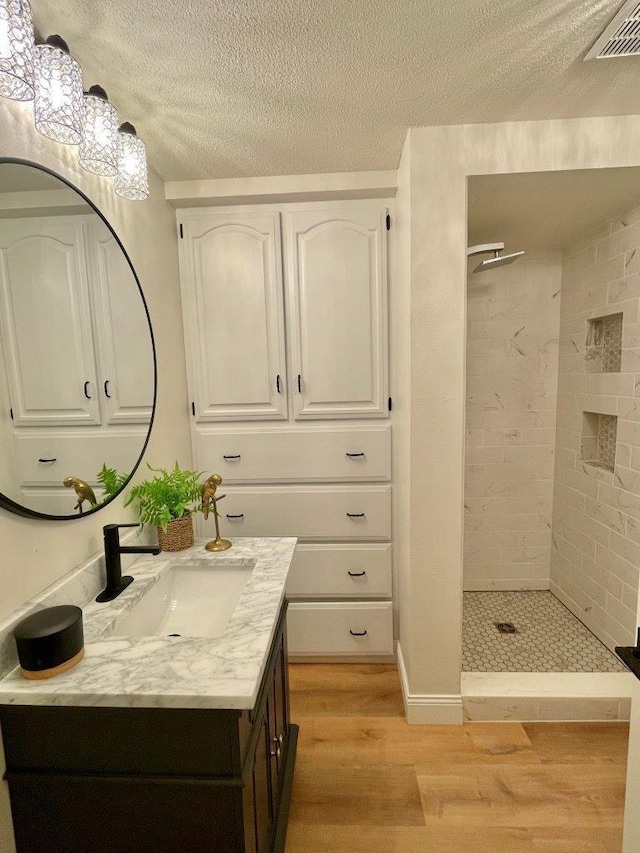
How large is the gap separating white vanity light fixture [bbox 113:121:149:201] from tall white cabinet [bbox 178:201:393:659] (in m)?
0.67

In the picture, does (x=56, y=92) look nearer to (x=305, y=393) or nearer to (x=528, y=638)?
(x=305, y=393)

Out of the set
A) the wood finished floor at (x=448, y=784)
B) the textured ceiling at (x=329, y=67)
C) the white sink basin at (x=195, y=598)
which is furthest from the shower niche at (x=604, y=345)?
the white sink basin at (x=195, y=598)

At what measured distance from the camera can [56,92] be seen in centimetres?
91

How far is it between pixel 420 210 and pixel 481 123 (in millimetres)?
368

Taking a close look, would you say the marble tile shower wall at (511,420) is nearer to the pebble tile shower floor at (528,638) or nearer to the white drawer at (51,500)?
the pebble tile shower floor at (528,638)

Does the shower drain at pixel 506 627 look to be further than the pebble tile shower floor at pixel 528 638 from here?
Yes

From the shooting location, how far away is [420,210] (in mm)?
1540

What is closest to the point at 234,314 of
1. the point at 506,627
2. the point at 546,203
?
the point at 546,203

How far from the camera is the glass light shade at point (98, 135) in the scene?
1068 millimetres

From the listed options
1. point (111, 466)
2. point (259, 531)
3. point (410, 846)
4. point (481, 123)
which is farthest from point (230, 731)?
point (481, 123)

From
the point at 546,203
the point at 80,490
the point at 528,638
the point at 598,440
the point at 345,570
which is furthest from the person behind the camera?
the point at 598,440

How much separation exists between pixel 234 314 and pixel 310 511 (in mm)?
1037

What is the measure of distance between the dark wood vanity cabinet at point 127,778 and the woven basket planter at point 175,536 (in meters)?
0.65

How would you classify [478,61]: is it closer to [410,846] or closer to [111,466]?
[111,466]
